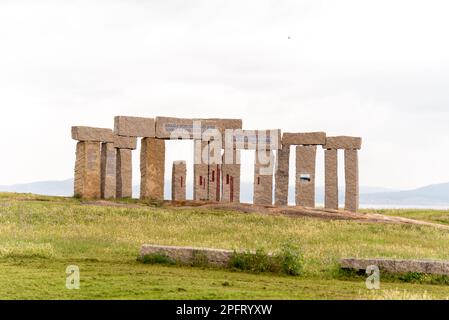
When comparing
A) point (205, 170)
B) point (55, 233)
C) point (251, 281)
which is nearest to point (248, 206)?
point (205, 170)

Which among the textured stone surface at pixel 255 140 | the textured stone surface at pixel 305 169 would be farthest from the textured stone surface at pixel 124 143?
the textured stone surface at pixel 305 169

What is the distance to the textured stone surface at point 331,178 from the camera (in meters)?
46.0

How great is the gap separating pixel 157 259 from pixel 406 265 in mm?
6221

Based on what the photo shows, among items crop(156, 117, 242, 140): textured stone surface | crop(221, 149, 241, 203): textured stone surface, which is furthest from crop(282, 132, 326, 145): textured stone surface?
crop(221, 149, 241, 203): textured stone surface

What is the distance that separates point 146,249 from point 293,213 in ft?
63.3

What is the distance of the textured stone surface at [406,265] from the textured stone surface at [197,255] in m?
3.25

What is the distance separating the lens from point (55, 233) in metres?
27.1

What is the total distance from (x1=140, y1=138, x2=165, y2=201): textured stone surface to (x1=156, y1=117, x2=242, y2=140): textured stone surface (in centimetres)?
66

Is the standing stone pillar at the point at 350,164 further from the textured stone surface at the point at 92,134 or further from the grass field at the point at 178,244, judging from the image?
the textured stone surface at the point at 92,134

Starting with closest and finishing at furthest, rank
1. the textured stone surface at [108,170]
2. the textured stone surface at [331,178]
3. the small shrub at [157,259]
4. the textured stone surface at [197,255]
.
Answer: the textured stone surface at [197,255] → the small shrub at [157,259] → the textured stone surface at [108,170] → the textured stone surface at [331,178]

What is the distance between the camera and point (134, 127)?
4238 cm

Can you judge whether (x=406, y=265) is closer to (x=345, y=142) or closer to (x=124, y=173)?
(x=345, y=142)

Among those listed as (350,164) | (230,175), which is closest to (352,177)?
(350,164)
